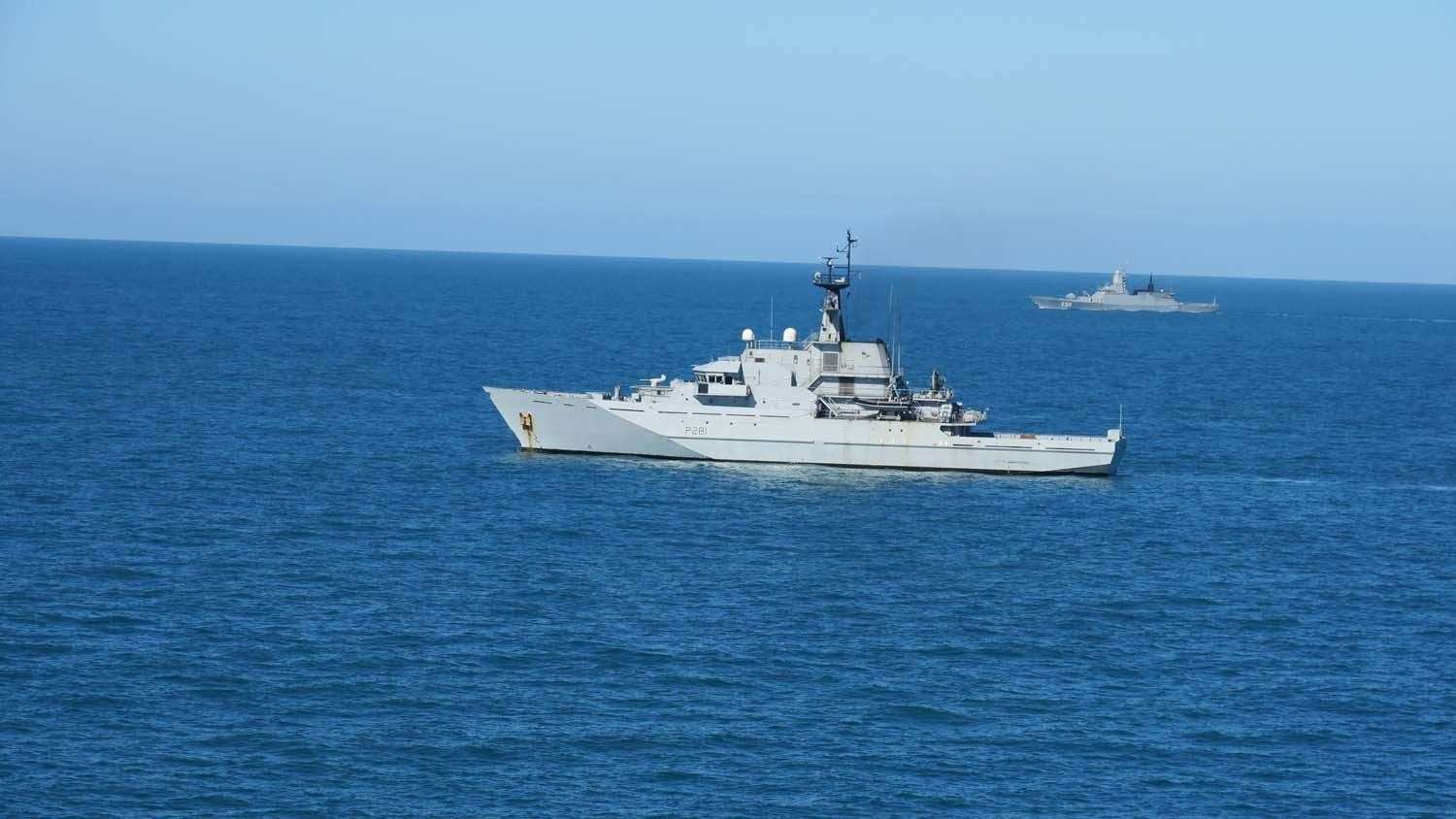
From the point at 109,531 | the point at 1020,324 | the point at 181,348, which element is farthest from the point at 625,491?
the point at 1020,324

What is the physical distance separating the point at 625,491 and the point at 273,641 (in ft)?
81.8

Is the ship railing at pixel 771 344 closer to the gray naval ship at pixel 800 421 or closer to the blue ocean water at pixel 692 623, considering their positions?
the gray naval ship at pixel 800 421

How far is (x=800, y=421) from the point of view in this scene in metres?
73.0

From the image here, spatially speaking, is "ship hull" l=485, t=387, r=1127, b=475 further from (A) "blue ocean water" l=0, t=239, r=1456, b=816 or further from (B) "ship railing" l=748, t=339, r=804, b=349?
(B) "ship railing" l=748, t=339, r=804, b=349

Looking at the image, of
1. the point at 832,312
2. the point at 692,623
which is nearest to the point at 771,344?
the point at 832,312

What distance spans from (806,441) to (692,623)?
26.7 meters

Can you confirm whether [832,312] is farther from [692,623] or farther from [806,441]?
[692,623]

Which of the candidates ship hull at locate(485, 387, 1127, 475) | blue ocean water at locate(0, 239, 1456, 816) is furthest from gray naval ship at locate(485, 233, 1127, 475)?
blue ocean water at locate(0, 239, 1456, 816)

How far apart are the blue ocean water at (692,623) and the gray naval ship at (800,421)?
1373mm

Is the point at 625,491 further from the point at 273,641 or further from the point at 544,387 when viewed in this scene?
the point at 544,387

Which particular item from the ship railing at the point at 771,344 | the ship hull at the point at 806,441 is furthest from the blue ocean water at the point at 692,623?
the ship railing at the point at 771,344

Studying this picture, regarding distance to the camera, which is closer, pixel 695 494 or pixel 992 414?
pixel 695 494

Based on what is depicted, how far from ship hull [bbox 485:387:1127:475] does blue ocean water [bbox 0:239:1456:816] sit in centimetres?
126

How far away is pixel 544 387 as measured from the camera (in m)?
102
